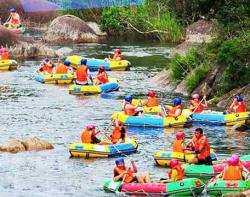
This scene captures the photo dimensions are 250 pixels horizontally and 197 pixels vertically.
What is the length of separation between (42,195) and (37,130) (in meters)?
10.6

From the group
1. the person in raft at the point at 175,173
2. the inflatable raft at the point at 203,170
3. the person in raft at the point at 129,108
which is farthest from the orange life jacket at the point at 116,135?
the person in raft at the point at 175,173

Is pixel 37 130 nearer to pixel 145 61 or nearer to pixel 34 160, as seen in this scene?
pixel 34 160

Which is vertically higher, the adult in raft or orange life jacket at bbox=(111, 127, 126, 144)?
the adult in raft

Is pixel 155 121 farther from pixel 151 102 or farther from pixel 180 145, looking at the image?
pixel 180 145

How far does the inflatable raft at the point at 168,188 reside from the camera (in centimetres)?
3048

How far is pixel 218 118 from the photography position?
42.6m

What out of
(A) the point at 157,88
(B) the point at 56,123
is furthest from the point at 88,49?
(B) the point at 56,123

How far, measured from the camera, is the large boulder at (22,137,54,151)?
37.6 metres

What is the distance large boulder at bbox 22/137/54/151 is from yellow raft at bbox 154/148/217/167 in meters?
5.09

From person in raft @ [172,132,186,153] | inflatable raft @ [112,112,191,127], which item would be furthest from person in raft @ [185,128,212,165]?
inflatable raft @ [112,112,191,127]

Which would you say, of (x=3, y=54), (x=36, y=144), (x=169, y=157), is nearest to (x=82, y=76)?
(x=3, y=54)

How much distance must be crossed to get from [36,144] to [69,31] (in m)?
37.4

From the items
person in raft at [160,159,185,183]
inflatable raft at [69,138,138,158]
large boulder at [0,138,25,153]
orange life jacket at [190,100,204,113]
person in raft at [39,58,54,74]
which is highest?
person in raft at [39,58,54,74]

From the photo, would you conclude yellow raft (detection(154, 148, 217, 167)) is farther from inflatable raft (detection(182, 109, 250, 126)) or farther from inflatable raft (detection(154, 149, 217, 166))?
inflatable raft (detection(182, 109, 250, 126))
